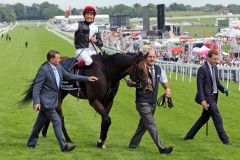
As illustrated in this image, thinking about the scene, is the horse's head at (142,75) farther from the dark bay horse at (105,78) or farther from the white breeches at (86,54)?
the white breeches at (86,54)

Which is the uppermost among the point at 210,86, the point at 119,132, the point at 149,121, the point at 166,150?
the point at 210,86

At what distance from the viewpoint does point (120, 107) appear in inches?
633

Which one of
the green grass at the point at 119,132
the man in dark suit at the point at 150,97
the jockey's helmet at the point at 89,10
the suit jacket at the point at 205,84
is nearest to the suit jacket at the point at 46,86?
the green grass at the point at 119,132

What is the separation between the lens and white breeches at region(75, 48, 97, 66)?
371 inches

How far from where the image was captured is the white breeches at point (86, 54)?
9422mm

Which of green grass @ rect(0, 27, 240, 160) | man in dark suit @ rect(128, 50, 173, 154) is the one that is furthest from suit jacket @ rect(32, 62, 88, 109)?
man in dark suit @ rect(128, 50, 173, 154)

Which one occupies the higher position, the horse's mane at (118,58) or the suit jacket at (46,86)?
the horse's mane at (118,58)

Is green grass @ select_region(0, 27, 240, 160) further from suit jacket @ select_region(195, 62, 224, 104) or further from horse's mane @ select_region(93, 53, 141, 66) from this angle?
horse's mane @ select_region(93, 53, 141, 66)

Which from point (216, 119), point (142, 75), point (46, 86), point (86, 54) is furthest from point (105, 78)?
point (216, 119)

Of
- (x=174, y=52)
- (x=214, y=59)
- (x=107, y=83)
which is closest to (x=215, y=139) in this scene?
(x=214, y=59)

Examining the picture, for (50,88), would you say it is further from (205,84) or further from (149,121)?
(205,84)

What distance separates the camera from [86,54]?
953cm

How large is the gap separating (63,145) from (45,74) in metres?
1.08

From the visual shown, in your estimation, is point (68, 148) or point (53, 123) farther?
point (68, 148)
